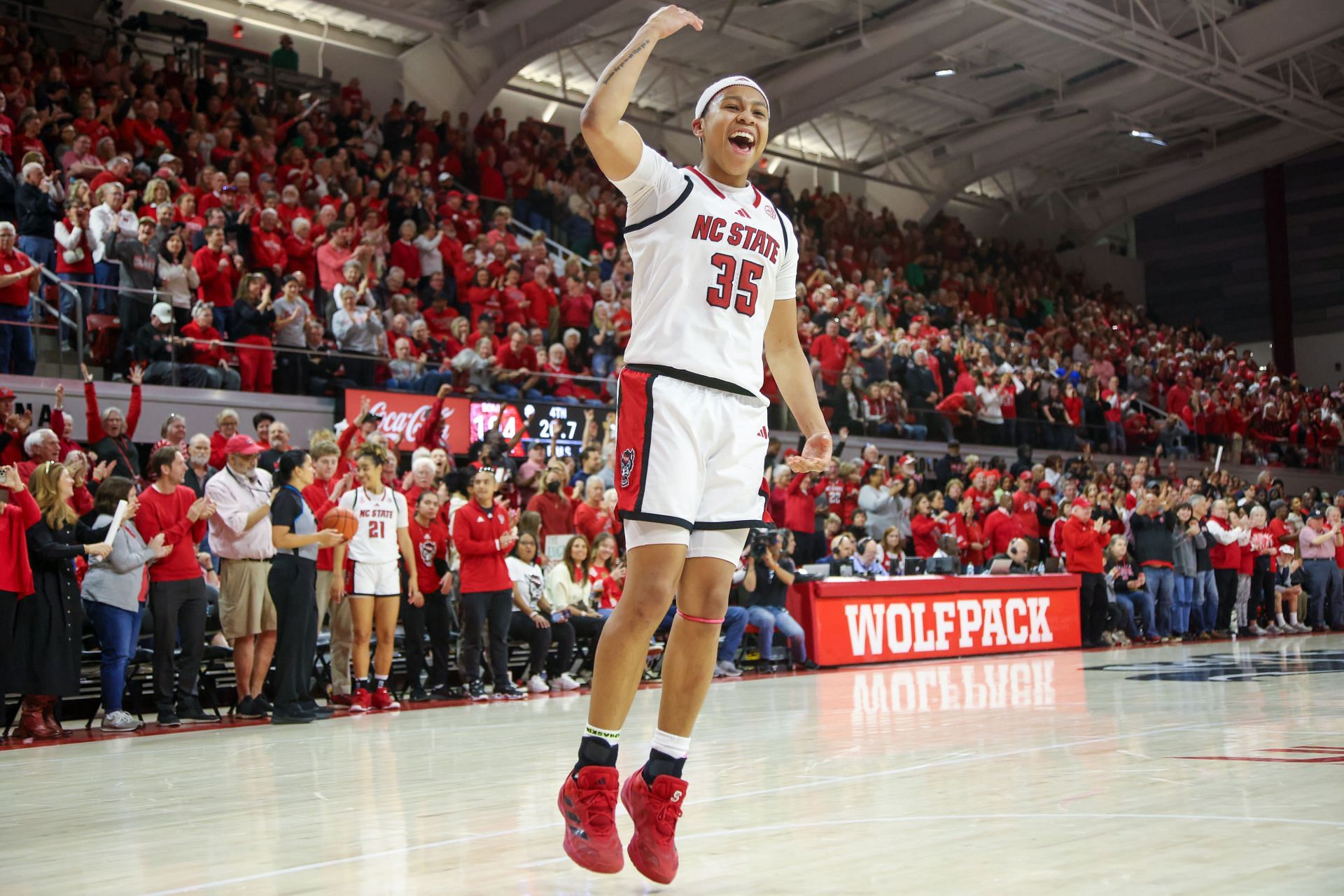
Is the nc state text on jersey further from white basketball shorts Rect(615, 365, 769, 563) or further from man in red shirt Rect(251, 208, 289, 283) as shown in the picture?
man in red shirt Rect(251, 208, 289, 283)

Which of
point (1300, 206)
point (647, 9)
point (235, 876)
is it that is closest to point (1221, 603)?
point (647, 9)

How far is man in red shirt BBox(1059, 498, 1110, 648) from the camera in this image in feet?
50.4

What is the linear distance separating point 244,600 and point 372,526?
Result: 1.00m

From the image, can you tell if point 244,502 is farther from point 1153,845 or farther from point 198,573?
point 1153,845

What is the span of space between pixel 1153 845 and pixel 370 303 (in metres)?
11.9

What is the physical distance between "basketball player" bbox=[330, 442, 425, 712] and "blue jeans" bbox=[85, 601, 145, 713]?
140 cm

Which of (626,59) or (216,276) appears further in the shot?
(216,276)

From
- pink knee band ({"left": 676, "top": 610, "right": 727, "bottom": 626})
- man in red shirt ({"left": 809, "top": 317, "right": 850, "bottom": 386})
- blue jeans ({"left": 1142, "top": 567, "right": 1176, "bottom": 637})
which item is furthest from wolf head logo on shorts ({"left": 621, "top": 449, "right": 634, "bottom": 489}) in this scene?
man in red shirt ({"left": 809, "top": 317, "right": 850, "bottom": 386})

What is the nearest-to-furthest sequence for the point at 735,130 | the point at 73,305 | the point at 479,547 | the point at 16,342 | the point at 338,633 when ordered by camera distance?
the point at 735,130 → the point at 338,633 → the point at 479,547 → the point at 16,342 → the point at 73,305

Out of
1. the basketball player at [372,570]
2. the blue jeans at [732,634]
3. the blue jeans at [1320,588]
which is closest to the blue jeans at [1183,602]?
the blue jeans at [1320,588]

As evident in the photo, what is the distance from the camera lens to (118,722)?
8133 mm

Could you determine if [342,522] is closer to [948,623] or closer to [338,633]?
[338,633]

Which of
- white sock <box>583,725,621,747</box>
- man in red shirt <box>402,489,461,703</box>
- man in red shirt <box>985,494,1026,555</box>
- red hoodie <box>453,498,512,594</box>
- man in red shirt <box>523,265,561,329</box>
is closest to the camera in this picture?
white sock <box>583,725,621,747</box>

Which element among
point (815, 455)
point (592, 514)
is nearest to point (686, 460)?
point (815, 455)
